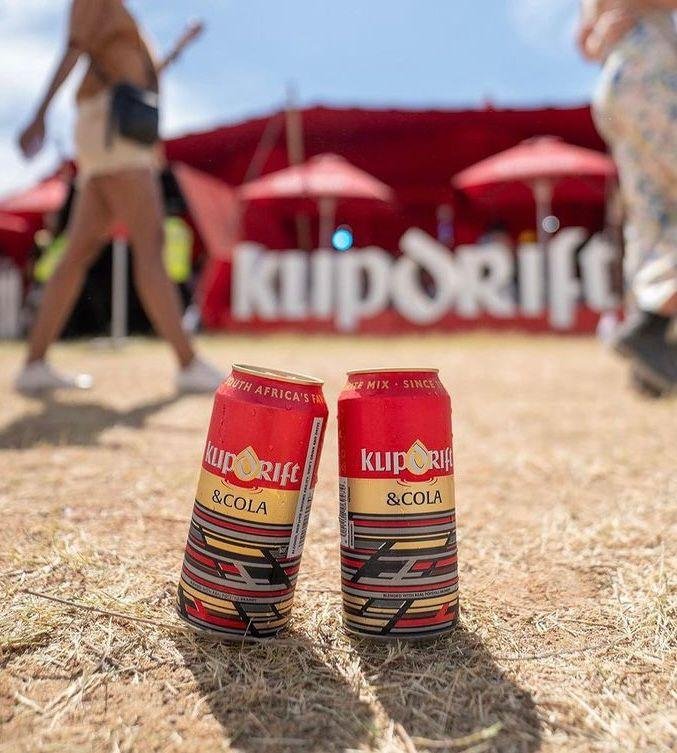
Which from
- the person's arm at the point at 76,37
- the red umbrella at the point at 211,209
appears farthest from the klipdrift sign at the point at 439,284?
the person's arm at the point at 76,37

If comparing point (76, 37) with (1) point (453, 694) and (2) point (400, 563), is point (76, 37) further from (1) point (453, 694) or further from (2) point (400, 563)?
(1) point (453, 694)

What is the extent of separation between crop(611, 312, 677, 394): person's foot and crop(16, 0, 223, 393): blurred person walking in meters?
1.63

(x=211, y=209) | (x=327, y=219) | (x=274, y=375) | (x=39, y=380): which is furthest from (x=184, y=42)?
(x=327, y=219)

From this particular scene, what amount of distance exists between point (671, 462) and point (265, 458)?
4.64 feet

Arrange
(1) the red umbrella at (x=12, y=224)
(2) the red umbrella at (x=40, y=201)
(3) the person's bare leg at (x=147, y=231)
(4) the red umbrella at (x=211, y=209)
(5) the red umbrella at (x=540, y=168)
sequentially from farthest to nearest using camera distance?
(1) the red umbrella at (x=12, y=224) < (2) the red umbrella at (x=40, y=201) < (4) the red umbrella at (x=211, y=209) < (5) the red umbrella at (x=540, y=168) < (3) the person's bare leg at (x=147, y=231)

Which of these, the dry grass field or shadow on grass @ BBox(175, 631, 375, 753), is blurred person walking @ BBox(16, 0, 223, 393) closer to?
the dry grass field

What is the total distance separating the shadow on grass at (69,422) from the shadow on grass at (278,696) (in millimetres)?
1343

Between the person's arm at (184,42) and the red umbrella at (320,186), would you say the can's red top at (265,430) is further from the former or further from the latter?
the red umbrella at (320,186)

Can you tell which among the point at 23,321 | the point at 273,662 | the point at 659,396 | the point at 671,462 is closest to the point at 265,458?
the point at 273,662

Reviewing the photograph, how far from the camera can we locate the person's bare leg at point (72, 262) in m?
2.91

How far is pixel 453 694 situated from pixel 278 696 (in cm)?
21

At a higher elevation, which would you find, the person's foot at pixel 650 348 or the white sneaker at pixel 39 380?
the person's foot at pixel 650 348

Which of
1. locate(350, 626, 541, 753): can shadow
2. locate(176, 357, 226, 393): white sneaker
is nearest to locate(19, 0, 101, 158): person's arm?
locate(176, 357, 226, 393): white sneaker

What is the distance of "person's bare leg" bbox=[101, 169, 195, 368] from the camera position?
2.83m
